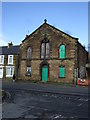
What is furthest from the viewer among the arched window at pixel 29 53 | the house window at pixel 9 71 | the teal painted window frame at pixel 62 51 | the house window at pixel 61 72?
the house window at pixel 9 71

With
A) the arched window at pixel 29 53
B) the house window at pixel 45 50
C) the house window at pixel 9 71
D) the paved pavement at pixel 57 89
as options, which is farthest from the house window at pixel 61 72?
the house window at pixel 9 71

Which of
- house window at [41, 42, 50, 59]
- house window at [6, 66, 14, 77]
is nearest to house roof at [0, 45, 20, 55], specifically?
house window at [6, 66, 14, 77]

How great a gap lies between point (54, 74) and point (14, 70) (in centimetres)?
1020

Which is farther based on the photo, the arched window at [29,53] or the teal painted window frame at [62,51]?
the arched window at [29,53]

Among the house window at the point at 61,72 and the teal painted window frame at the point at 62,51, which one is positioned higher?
the teal painted window frame at the point at 62,51

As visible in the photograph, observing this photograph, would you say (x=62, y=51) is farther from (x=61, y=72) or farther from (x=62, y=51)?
(x=61, y=72)

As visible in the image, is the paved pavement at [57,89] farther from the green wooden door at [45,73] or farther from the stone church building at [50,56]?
the green wooden door at [45,73]

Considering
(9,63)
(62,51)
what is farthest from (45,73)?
(9,63)

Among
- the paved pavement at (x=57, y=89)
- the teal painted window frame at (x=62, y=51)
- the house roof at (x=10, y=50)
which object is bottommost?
the paved pavement at (x=57, y=89)

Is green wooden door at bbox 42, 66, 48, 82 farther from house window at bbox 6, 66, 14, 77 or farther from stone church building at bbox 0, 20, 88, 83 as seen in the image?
house window at bbox 6, 66, 14, 77

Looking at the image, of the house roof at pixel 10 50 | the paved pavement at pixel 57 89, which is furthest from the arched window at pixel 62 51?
the house roof at pixel 10 50

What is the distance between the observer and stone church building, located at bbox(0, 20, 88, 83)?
26922mm

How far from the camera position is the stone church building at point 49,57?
2692 cm

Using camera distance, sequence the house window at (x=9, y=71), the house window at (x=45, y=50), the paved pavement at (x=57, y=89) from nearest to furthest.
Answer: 1. the paved pavement at (x=57, y=89)
2. the house window at (x=45, y=50)
3. the house window at (x=9, y=71)
